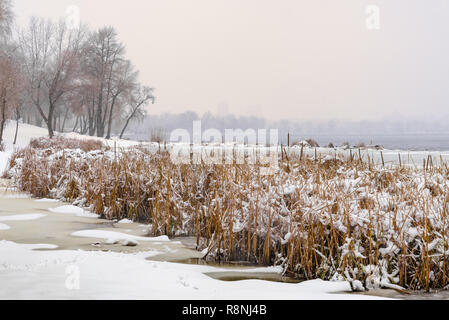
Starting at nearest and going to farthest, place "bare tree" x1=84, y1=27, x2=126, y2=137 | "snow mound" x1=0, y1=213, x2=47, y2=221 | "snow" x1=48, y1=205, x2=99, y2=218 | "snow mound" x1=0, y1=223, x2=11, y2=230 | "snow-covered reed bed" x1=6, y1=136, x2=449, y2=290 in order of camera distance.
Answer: "snow-covered reed bed" x1=6, y1=136, x2=449, y2=290 < "snow mound" x1=0, y1=223, x2=11, y2=230 < "snow mound" x1=0, y1=213, x2=47, y2=221 < "snow" x1=48, y1=205, x2=99, y2=218 < "bare tree" x1=84, y1=27, x2=126, y2=137

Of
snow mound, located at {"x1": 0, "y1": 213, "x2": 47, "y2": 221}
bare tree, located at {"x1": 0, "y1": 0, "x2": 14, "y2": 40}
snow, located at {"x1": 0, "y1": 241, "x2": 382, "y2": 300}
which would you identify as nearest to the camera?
snow, located at {"x1": 0, "y1": 241, "x2": 382, "y2": 300}

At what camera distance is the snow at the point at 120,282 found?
2.88 meters

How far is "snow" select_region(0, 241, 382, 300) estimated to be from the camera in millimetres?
2875

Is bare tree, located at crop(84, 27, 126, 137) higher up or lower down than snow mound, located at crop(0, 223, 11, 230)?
higher up

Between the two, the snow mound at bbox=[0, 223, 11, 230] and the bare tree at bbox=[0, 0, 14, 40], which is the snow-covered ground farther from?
the bare tree at bbox=[0, 0, 14, 40]

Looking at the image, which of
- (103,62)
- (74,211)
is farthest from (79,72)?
(74,211)

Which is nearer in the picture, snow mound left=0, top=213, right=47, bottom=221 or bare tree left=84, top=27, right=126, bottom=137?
snow mound left=0, top=213, right=47, bottom=221

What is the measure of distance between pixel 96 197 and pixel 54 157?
356 cm

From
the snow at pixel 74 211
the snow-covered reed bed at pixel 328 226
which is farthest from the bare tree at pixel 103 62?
the snow-covered reed bed at pixel 328 226

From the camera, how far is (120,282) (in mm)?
3170

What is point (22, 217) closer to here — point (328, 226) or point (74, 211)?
point (74, 211)

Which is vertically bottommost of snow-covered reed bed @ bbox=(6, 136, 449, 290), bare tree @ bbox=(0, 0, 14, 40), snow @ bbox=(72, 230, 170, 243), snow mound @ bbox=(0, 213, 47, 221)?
snow @ bbox=(72, 230, 170, 243)

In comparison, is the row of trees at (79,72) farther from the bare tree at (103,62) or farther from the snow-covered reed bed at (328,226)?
the snow-covered reed bed at (328,226)

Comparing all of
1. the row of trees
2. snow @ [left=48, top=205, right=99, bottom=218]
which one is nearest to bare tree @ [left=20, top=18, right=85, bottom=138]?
the row of trees
